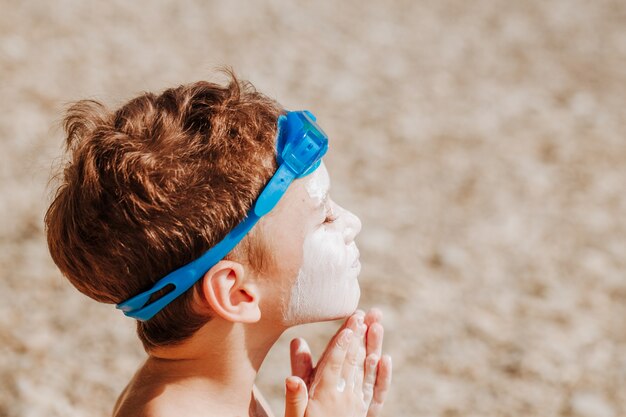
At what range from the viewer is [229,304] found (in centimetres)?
205

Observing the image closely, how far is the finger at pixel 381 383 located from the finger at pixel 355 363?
6 cm

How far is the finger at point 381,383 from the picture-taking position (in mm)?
2346

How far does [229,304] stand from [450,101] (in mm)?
5249

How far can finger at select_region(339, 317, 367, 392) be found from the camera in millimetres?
2283

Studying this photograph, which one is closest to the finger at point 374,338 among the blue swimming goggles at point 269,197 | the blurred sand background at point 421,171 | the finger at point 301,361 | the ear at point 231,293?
the finger at point 301,361

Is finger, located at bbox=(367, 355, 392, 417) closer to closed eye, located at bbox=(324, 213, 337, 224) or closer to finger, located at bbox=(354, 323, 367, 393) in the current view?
finger, located at bbox=(354, 323, 367, 393)

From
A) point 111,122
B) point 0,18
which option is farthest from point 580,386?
point 0,18

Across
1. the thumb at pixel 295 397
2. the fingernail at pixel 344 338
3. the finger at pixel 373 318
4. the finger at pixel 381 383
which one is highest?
the finger at pixel 373 318

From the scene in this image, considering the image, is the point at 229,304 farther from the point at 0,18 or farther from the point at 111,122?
the point at 0,18

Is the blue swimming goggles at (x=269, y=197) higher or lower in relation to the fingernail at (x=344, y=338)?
higher

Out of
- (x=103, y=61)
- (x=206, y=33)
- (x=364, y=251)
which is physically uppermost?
(x=206, y=33)

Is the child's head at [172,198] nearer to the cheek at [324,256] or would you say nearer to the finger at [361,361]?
the cheek at [324,256]

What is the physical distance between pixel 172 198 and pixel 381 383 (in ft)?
2.72

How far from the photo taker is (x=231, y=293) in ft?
6.77
